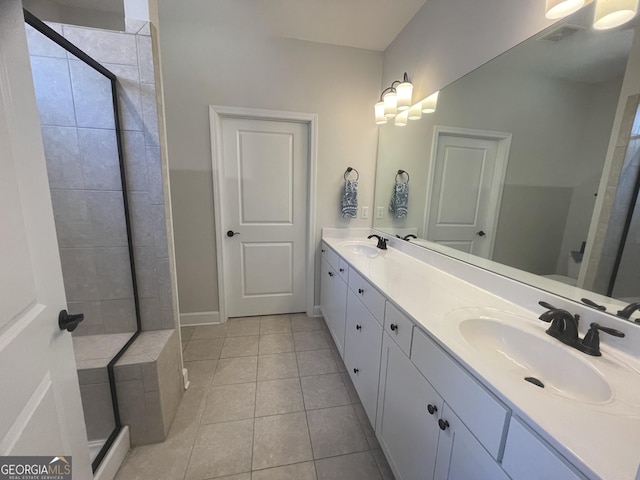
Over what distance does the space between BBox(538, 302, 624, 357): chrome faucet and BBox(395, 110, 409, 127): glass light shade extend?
1.78 meters

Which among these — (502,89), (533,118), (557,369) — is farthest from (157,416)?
(502,89)

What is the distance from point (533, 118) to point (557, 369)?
3.51ft

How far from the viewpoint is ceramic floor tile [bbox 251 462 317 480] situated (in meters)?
1.23

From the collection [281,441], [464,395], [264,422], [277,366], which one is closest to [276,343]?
[277,366]

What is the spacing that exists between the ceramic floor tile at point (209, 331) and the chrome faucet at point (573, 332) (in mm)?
2385

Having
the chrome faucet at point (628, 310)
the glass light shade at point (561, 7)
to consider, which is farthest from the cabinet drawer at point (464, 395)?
the glass light shade at point (561, 7)

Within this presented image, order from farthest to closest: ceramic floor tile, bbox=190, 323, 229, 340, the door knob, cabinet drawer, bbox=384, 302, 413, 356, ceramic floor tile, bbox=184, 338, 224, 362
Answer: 1. ceramic floor tile, bbox=190, 323, 229, 340
2. ceramic floor tile, bbox=184, 338, 224, 362
3. cabinet drawer, bbox=384, 302, 413, 356
4. the door knob

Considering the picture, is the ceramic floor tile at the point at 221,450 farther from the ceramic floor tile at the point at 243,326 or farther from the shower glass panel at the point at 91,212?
the ceramic floor tile at the point at 243,326

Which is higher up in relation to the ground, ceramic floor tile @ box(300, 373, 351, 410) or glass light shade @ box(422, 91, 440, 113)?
glass light shade @ box(422, 91, 440, 113)

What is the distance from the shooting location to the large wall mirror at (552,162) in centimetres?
88

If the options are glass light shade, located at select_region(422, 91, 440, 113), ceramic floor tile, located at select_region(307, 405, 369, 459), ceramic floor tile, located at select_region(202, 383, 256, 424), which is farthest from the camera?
glass light shade, located at select_region(422, 91, 440, 113)

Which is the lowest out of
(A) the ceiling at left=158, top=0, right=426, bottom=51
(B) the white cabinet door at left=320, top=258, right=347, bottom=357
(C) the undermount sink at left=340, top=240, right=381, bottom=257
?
(B) the white cabinet door at left=320, top=258, right=347, bottom=357

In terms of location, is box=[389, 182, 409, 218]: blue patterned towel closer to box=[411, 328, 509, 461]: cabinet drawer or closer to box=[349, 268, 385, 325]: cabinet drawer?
box=[349, 268, 385, 325]: cabinet drawer

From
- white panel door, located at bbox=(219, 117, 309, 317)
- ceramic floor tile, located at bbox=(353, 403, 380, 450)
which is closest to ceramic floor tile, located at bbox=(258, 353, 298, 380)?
ceramic floor tile, located at bbox=(353, 403, 380, 450)
